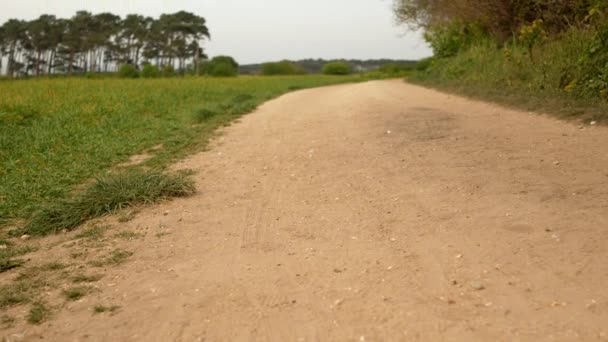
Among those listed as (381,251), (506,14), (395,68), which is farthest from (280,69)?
(381,251)

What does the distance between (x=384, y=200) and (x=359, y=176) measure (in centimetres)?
93

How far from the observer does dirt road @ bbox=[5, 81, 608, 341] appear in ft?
9.45

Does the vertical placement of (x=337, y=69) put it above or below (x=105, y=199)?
above

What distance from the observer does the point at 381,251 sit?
3824 mm

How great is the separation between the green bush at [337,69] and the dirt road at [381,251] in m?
49.4

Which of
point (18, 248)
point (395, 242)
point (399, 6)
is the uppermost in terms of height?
point (399, 6)

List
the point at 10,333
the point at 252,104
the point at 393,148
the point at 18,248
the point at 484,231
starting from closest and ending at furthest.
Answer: the point at 10,333
the point at 484,231
the point at 18,248
the point at 393,148
the point at 252,104

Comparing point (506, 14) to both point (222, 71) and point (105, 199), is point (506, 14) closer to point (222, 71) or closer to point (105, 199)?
point (105, 199)

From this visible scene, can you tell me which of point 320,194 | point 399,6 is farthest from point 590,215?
point 399,6

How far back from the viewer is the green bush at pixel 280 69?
55625 mm

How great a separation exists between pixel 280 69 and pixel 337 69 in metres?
5.54

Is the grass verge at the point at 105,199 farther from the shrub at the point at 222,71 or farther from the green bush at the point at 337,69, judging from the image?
the green bush at the point at 337,69

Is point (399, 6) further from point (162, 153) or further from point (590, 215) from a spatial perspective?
point (590, 215)

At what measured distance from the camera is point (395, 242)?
3.97 m
